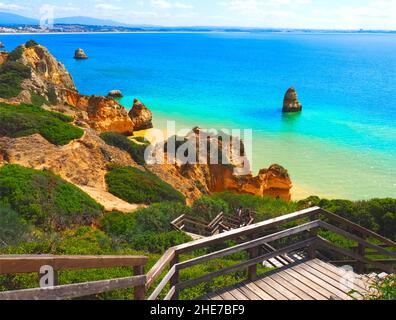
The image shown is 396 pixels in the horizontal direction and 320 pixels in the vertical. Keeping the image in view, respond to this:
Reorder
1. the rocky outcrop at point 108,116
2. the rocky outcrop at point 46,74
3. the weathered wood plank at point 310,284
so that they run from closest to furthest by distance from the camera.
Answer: the weathered wood plank at point 310,284 → the rocky outcrop at point 108,116 → the rocky outcrop at point 46,74

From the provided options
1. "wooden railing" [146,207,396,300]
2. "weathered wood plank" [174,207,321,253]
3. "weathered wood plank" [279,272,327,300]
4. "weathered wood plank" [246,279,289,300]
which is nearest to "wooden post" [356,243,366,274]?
"wooden railing" [146,207,396,300]

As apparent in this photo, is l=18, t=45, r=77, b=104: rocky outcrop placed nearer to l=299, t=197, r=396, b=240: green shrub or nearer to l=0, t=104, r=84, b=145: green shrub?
l=0, t=104, r=84, b=145: green shrub

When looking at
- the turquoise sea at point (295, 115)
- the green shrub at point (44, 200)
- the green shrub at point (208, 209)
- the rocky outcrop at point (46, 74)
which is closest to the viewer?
the green shrub at point (44, 200)

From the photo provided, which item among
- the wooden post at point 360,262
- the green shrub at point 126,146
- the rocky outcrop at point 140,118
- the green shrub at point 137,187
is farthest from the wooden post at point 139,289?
the rocky outcrop at point 140,118

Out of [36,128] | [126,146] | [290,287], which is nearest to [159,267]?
[290,287]

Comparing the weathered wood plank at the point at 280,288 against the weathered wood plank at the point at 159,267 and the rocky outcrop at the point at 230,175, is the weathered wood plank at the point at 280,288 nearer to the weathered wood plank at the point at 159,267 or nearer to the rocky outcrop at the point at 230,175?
the weathered wood plank at the point at 159,267

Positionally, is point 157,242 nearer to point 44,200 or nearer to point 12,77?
point 44,200

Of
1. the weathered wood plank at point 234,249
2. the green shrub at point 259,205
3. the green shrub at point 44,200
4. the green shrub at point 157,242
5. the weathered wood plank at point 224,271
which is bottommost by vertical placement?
the green shrub at point 259,205
